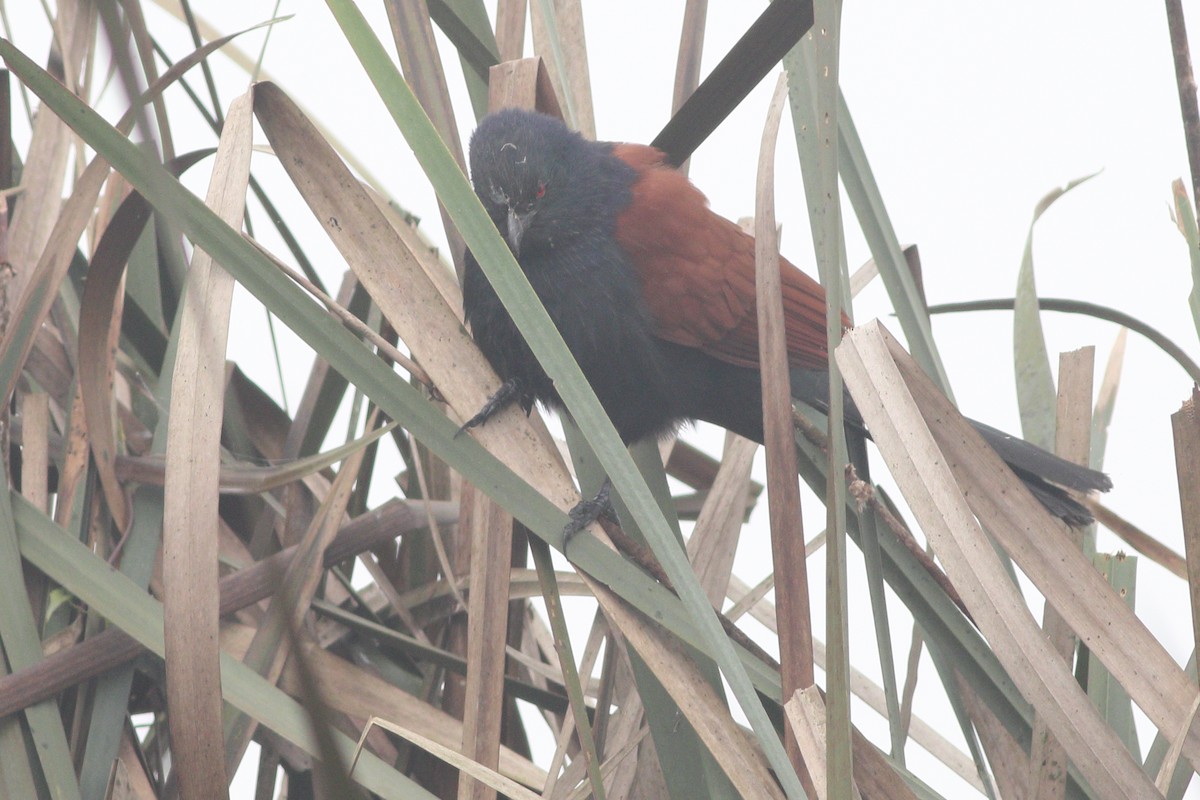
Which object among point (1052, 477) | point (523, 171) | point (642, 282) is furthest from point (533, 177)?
point (1052, 477)

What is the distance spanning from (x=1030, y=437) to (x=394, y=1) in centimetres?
137

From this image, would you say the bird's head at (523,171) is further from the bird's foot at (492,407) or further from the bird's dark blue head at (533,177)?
the bird's foot at (492,407)

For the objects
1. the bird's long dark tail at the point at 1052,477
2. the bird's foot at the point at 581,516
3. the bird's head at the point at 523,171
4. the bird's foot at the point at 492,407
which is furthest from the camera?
the bird's head at the point at 523,171

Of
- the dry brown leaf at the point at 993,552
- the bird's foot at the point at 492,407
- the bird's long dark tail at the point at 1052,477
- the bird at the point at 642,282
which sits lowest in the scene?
the dry brown leaf at the point at 993,552

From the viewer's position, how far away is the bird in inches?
77.3

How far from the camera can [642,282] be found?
6.71 ft

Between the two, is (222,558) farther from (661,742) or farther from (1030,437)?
(1030,437)

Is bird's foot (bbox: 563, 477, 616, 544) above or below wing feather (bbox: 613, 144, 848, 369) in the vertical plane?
below

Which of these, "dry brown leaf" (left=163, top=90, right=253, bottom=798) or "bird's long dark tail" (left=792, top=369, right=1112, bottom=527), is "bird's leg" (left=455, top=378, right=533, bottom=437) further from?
"bird's long dark tail" (left=792, top=369, right=1112, bottom=527)

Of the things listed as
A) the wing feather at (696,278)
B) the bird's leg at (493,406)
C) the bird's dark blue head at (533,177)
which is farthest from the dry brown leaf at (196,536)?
the wing feather at (696,278)

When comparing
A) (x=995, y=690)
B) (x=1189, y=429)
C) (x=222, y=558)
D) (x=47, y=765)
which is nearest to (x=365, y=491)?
(x=222, y=558)

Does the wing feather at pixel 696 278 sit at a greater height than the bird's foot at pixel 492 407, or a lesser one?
greater

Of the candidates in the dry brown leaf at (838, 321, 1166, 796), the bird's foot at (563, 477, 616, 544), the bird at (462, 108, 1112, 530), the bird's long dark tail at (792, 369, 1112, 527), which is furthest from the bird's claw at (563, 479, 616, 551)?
the bird's long dark tail at (792, 369, 1112, 527)

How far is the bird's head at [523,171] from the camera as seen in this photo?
5.98ft
